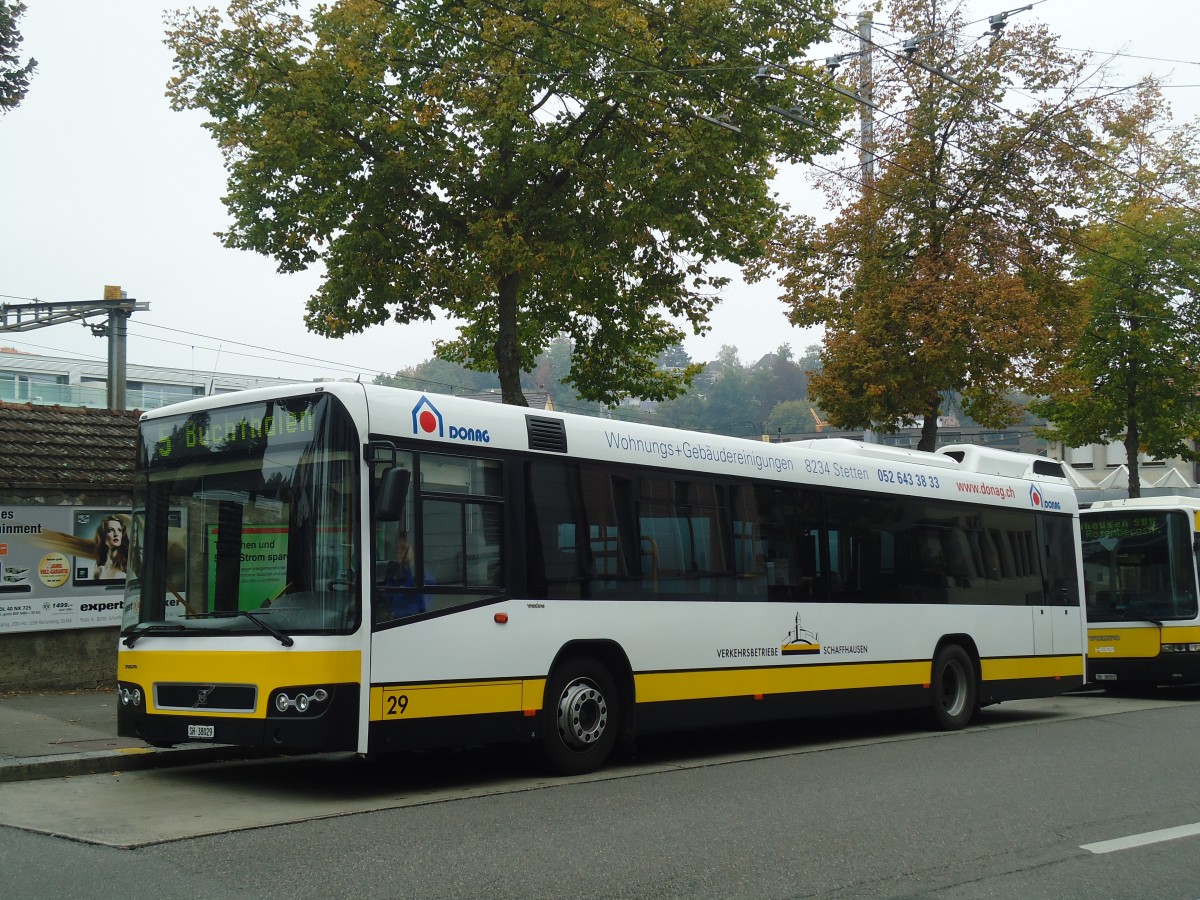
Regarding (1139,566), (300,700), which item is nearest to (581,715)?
(300,700)

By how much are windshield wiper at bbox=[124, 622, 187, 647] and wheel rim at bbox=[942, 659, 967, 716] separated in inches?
351

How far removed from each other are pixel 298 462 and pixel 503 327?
954 centimetres

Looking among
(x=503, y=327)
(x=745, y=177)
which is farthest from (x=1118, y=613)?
(x=503, y=327)

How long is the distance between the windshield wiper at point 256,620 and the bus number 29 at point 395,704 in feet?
2.50

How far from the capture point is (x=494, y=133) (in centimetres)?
1745

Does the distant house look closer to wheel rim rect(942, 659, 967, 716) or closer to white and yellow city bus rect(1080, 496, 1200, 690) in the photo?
white and yellow city bus rect(1080, 496, 1200, 690)

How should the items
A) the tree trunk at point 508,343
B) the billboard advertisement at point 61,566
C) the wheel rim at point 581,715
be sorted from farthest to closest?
the tree trunk at point 508,343 → the billboard advertisement at point 61,566 → the wheel rim at point 581,715

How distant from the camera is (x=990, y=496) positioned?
16031 mm

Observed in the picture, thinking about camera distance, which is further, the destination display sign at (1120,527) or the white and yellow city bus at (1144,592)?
the destination display sign at (1120,527)

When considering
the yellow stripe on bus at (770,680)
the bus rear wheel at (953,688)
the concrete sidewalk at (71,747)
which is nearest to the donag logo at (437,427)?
the yellow stripe on bus at (770,680)

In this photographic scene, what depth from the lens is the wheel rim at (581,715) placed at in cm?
1042

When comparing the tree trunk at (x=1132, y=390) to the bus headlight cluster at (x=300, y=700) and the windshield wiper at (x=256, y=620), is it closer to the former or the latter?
the windshield wiper at (x=256, y=620)

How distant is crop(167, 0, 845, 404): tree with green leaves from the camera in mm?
17562

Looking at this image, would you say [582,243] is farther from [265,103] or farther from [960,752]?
[960,752]
